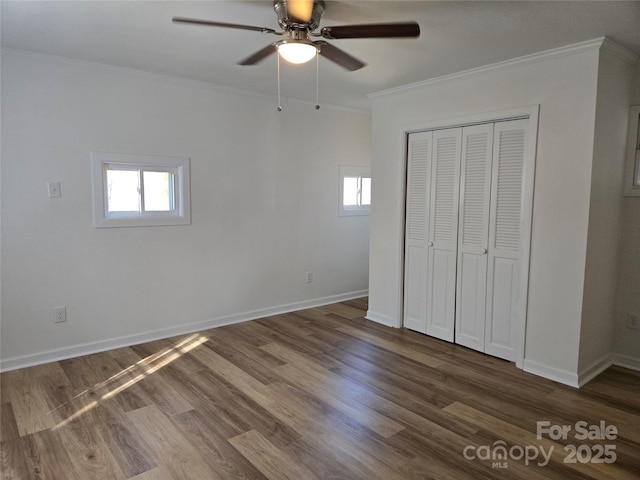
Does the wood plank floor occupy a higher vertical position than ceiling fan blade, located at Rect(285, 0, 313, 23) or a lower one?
lower

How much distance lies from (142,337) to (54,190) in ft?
4.93

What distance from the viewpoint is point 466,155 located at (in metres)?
3.62

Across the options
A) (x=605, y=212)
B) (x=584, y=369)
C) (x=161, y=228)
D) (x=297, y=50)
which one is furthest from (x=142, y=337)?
(x=605, y=212)

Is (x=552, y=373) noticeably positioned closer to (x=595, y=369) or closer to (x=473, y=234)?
(x=595, y=369)

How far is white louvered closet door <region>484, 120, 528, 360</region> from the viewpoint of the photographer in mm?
3289

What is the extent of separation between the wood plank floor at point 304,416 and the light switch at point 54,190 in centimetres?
138

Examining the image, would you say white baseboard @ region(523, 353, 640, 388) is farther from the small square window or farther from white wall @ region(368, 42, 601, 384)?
the small square window

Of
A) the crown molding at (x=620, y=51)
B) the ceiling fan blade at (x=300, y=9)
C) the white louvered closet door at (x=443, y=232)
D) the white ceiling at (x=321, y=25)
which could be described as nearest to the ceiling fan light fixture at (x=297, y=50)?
the ceiling fan blade at (x=300, y=9)

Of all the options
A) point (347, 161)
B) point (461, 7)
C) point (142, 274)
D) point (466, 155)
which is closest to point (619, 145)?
point (466, 155)

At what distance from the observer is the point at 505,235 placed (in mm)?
3396

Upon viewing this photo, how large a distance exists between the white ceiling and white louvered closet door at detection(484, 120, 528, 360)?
2.15ft

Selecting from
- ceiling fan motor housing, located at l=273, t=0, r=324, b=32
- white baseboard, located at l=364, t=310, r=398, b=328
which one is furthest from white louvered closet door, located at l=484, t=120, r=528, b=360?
ceiling fan motor housing, located at l=273, t=0, r=324, b=32

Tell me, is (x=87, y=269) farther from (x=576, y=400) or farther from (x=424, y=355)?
(x=576, y=400)

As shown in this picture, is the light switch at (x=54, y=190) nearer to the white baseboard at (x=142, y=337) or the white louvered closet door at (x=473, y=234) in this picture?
the white baseboard at (x=142, y=337)
